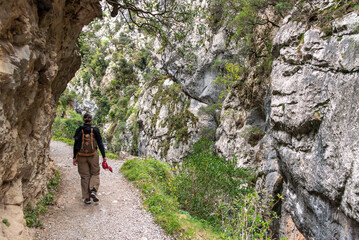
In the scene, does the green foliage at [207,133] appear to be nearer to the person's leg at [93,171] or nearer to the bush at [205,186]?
the bush at [205,186]

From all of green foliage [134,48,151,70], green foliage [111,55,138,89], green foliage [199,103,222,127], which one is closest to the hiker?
green foliage [199,103,222,127]

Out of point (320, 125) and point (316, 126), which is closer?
point (320, 125)

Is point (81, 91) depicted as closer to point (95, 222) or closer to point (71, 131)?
point (71, 131)

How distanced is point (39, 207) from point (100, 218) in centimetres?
117

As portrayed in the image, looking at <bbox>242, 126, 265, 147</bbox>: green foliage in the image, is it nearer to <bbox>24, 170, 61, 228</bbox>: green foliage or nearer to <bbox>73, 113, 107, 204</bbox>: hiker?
<bbox>73, 113, 107, 204</bbox>: hiker

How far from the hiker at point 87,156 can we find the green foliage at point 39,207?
72cm

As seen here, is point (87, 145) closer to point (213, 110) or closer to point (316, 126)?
point (316, 126)

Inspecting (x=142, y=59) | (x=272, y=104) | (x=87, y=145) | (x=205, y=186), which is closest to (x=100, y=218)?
(x=87, y=145)


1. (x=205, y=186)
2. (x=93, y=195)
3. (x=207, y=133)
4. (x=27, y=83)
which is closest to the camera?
(x=27, y=83)

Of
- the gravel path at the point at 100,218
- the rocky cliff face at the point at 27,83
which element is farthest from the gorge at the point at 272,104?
the gravel path at the point at 100,218

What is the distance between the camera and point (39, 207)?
165 inches

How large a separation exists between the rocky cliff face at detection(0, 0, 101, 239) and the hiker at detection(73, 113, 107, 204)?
0.74 meters

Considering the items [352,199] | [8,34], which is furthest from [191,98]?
[8,34]

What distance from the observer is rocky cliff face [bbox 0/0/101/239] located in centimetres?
263
